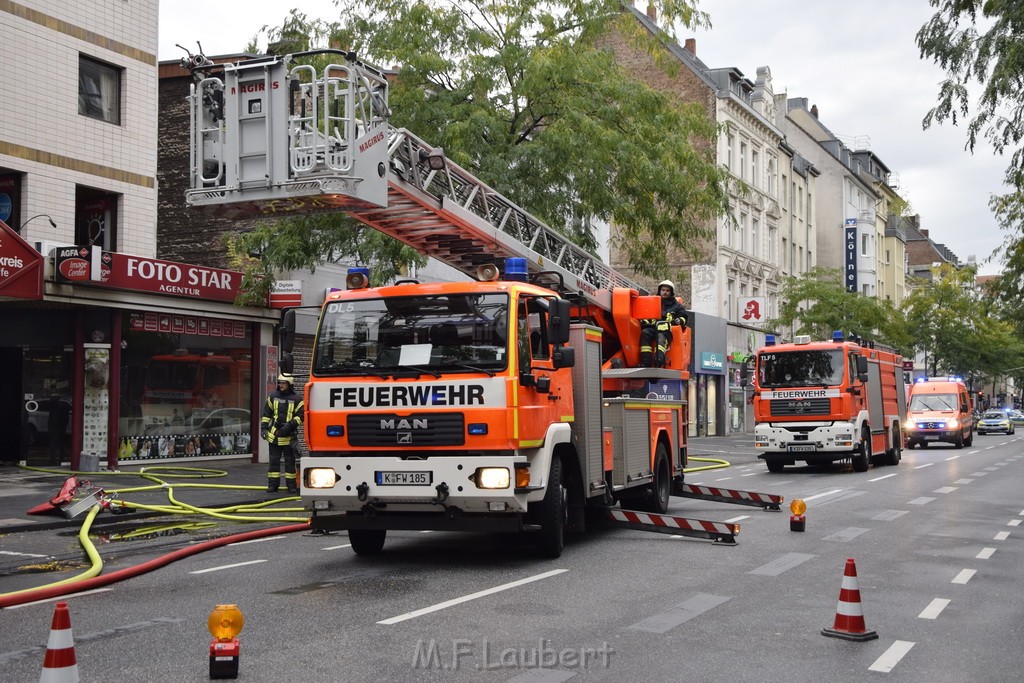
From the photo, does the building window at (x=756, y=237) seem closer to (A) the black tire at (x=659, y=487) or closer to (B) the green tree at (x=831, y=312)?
(B) the green tree at (x=831, y=312)

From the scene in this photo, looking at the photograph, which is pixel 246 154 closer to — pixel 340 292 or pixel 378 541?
pixel 340 292

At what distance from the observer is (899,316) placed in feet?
170

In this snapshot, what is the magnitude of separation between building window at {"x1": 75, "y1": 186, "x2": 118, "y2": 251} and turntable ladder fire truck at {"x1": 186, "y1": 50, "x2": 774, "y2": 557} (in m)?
12.7

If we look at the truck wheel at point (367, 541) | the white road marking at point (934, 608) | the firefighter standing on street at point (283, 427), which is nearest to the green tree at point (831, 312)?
the firefighter standing on street at point (283, 427)

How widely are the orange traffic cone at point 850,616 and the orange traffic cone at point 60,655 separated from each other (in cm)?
454

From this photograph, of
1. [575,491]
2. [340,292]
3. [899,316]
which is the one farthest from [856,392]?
[899,316]

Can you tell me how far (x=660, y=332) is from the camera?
14.2 meters

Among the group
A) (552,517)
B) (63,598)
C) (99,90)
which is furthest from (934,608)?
(99,90)

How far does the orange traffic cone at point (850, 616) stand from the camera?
6.98 meters

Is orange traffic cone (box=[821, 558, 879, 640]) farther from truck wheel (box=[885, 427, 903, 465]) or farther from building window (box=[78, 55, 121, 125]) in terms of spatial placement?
truck wheel (box=[885, 427, 903, 465])

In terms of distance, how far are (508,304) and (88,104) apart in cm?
1523

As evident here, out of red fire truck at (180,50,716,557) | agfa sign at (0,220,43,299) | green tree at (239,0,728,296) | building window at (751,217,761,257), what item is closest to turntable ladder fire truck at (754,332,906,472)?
green tree at (239,0,728,296)

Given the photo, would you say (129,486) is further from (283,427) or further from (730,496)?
(730,496)

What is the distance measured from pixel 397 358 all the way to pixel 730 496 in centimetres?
678
